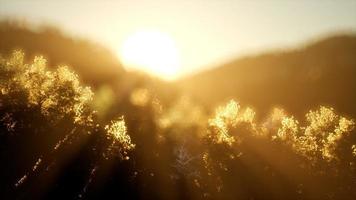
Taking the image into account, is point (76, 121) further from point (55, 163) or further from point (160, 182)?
point (160, 182)

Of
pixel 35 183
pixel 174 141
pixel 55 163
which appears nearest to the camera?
pixel 35 183

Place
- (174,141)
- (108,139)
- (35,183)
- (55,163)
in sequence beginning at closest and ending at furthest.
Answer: (35,183), (55,163), (108,139), (174,141)

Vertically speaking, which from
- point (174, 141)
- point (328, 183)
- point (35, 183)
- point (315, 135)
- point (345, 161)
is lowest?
point (35, 183)

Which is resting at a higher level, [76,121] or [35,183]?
[76,121]

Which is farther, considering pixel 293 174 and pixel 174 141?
pixel 174 141

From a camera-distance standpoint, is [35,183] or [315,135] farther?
[315,135]

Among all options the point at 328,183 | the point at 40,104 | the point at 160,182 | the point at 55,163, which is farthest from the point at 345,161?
the point at 40,104

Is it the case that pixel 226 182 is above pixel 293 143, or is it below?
below

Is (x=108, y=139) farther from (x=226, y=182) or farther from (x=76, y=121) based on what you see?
(x=226, y=182)

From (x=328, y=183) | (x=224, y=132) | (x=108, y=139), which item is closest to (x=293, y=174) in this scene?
(x=328, y=183)
